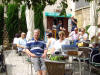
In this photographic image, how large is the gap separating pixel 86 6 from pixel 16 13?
7.92m

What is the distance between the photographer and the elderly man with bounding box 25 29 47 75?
5738 mm

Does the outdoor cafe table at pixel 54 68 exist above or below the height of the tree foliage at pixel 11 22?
below

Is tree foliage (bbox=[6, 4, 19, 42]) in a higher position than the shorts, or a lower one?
higher

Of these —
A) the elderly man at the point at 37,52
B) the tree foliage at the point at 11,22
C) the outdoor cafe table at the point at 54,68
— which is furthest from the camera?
the tree foliage at the point at 11,22

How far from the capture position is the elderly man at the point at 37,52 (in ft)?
18.8

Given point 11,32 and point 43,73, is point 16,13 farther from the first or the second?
point 43,73

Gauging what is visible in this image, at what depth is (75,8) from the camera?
79.9ft

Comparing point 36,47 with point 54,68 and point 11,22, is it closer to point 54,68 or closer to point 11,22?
point 54,68

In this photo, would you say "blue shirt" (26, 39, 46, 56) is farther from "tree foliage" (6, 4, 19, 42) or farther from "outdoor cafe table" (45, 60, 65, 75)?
"tree foliage" (6, 4, 19, 42)

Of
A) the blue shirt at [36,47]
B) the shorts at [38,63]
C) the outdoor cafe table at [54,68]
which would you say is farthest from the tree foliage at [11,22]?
the outdoor cafe table at [54,68]

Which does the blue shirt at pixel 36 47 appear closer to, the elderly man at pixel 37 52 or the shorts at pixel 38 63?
the elderly man at pixel 37 52

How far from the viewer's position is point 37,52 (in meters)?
5.80

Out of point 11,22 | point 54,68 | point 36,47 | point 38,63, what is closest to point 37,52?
point 36,47

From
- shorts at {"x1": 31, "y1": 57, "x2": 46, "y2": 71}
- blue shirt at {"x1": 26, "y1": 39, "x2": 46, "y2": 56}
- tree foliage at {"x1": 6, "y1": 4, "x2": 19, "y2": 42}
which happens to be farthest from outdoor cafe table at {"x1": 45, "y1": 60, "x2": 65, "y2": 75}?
tree foliage at {"x1": 6, "y1": 4, "x2": 19, "y2": 42}
